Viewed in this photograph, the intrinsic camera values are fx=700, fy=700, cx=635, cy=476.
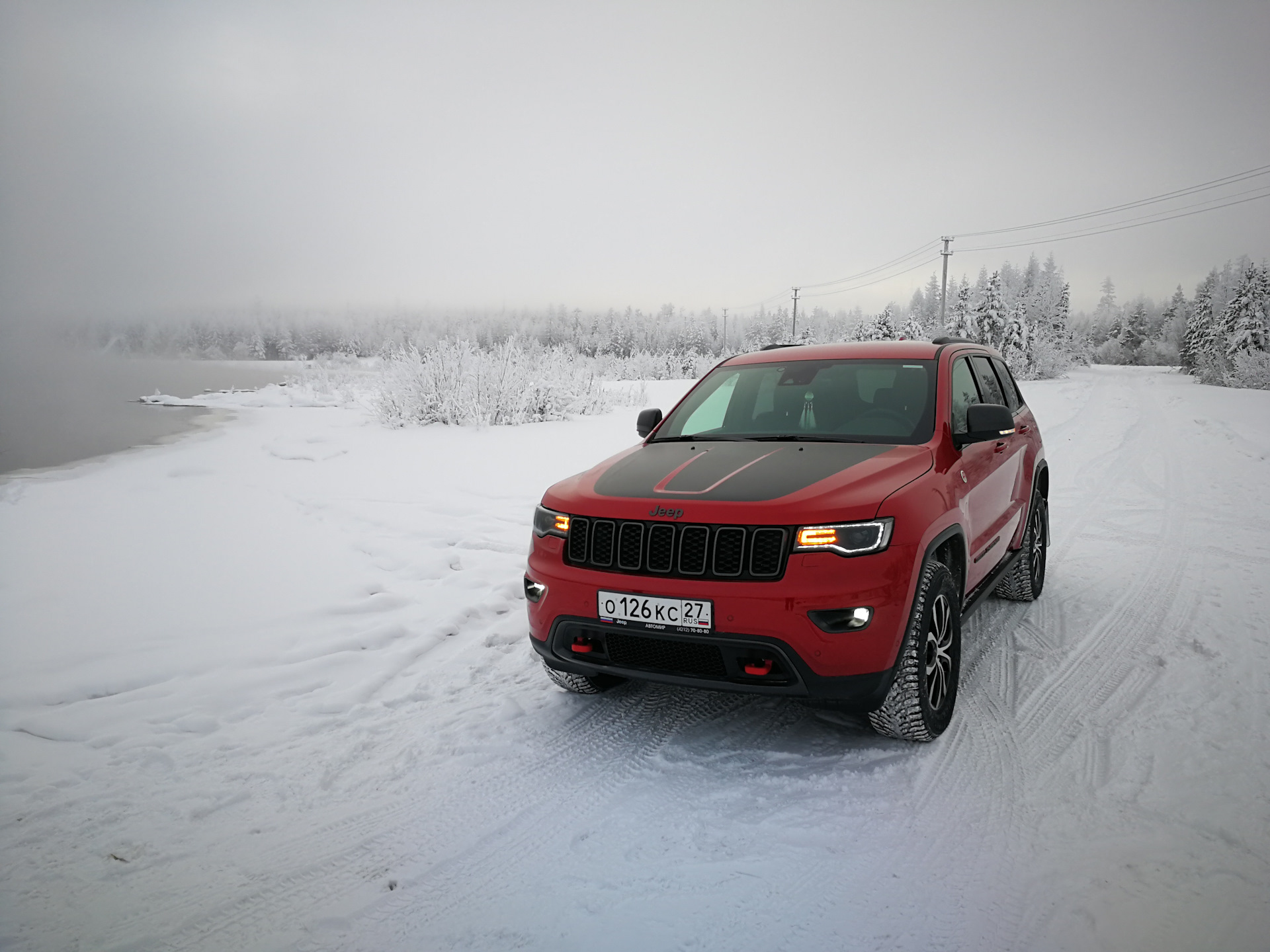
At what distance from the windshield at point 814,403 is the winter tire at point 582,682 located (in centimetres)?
141

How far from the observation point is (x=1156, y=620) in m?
4.66

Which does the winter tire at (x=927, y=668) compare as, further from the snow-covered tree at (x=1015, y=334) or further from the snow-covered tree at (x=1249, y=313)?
the snow-covered tree at (x=1015, y=334)

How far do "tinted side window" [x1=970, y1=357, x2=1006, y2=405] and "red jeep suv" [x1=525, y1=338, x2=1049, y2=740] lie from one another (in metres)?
0.70

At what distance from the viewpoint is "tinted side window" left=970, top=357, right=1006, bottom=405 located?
4.63m

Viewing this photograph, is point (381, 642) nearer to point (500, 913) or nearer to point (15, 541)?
point (500, 913)

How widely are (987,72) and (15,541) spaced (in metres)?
38.1

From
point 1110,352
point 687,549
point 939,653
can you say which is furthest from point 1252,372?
point 1110,352

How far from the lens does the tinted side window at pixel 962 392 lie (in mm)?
3854

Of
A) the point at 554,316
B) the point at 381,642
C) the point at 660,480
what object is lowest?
the point at 381,642

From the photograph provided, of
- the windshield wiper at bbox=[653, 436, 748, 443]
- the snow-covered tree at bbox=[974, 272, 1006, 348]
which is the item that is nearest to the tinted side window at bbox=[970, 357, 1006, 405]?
the windshield wiper at bbox=[653, 436, 748, 443]

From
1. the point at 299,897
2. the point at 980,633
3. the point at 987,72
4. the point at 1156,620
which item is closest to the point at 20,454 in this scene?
the point at 299,897

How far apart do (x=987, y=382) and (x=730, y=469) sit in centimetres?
257

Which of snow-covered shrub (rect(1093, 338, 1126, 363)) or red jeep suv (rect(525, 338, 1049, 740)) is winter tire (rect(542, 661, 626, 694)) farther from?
snow-covered shrub (rect(1093, 338, 1126, 363))

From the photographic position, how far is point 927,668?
3121mm
